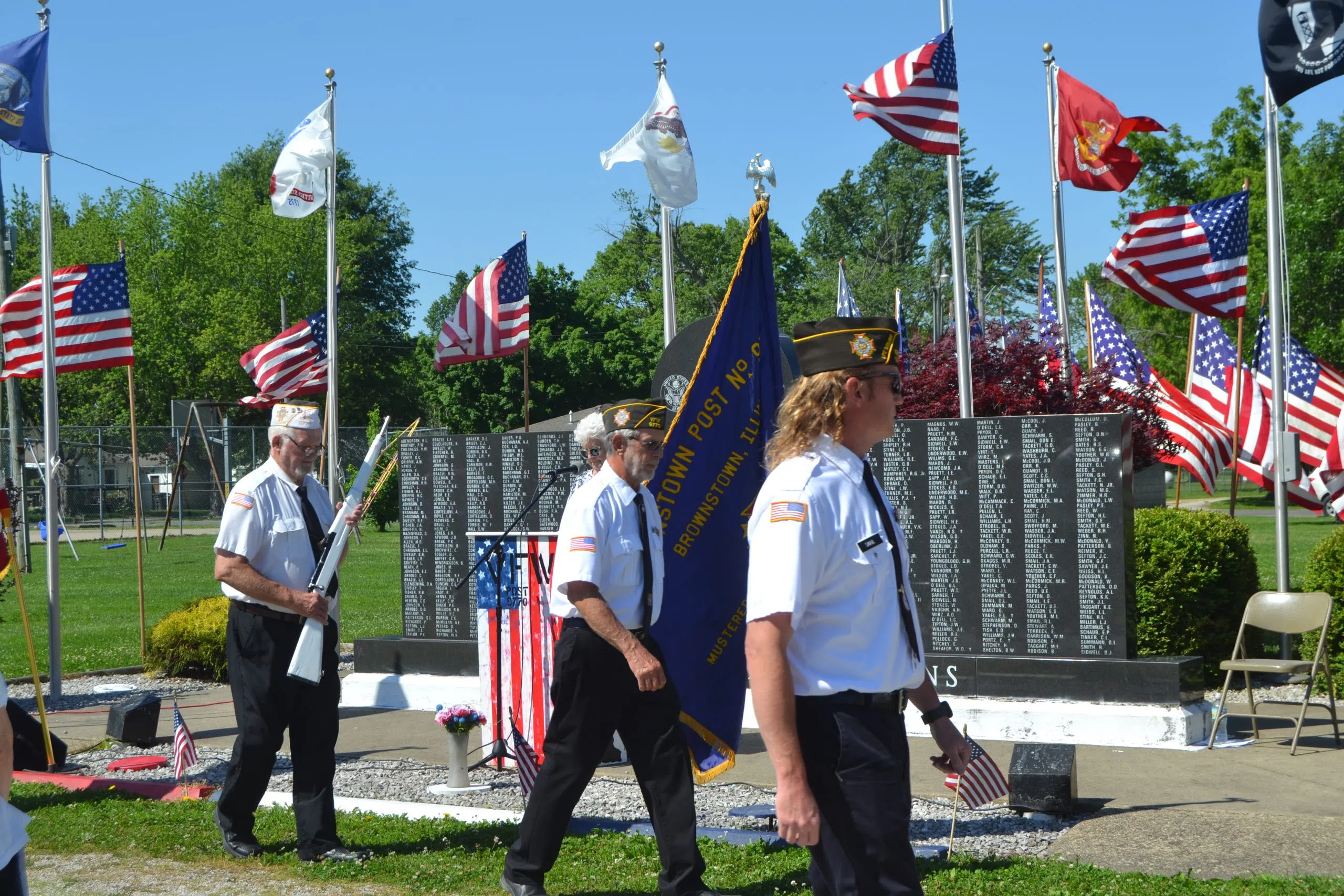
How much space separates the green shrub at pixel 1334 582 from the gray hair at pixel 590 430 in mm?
6238

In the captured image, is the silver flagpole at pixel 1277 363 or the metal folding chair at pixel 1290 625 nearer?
the metal folding chair at pixel 1290 625

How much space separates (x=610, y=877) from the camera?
5.73m

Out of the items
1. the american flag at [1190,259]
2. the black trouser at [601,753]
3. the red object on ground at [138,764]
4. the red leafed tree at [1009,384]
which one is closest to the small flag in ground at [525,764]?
the black trouser at [601,753]

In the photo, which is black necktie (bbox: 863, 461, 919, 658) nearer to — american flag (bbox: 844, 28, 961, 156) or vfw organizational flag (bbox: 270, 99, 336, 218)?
american flag (bbox: 844, 28, 961, 156)

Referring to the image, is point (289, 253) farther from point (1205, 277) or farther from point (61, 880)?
point (61, 880)

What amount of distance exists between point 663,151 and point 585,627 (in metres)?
9.56

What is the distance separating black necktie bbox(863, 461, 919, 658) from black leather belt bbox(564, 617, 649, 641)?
87.2 inches

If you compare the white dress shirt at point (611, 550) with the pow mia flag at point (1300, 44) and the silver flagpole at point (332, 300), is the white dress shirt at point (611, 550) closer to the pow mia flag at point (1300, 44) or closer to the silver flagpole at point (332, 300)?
the pow mia flag at point (1300, 44)

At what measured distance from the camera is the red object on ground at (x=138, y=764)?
27.9 ft

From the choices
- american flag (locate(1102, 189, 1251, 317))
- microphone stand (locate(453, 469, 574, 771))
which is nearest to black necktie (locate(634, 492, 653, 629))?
microphone stand (locate(453, 469, 574, 771))

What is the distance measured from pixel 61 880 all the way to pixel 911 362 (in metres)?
10.1

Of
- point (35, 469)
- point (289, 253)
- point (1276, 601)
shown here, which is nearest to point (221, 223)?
point (289, 253)

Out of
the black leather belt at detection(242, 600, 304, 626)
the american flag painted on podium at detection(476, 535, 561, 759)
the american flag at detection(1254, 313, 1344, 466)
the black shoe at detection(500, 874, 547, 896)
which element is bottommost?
the black shoe at detection(500, 874, 547, 896)

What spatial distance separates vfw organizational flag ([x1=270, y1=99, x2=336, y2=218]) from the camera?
56.5ft
